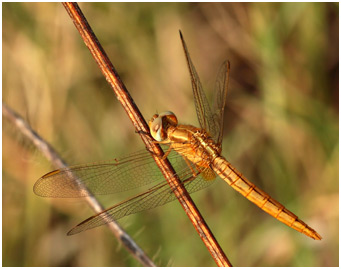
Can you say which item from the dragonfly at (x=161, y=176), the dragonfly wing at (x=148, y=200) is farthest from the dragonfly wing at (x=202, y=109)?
the dragonfly wing at (x=148, y=200)

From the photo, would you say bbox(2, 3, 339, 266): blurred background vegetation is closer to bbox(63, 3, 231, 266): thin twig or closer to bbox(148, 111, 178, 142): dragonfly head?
bbox(148, 111, 178, 142): dragonfly head

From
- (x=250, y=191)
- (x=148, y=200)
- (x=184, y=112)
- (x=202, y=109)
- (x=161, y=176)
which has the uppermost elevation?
(x=184, y=112)

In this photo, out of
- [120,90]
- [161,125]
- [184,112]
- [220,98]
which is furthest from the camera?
[184,112]

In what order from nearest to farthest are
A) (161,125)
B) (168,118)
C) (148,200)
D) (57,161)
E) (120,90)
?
1. (120,90)
2. (57,161)
3. (148,200)
4. (161,125)
5. (168,118)

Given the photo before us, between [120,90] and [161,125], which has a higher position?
[161,125]

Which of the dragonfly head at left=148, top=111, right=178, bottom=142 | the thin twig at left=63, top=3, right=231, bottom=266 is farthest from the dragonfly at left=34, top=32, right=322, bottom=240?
the thin twig at left=63, top=3, right=231, bottom=266

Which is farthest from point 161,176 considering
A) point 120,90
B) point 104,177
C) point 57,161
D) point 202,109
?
point 120,90

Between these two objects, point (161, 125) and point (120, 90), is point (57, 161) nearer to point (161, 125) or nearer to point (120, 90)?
point (120, 90)

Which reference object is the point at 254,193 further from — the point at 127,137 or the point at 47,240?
the point at 47,240
